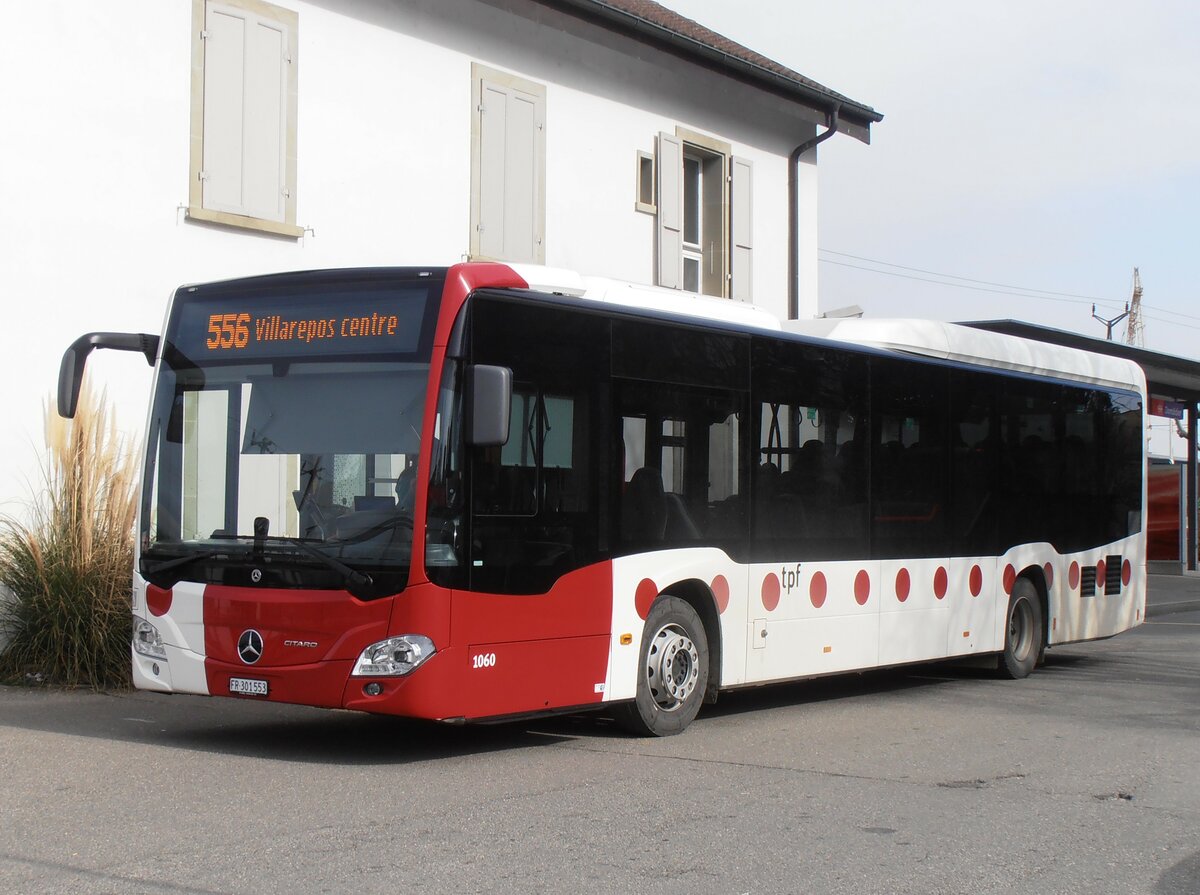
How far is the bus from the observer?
26.5 ft

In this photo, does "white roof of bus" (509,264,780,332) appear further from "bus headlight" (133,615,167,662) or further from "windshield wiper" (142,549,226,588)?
"bus headlight" (133,615,167,662)

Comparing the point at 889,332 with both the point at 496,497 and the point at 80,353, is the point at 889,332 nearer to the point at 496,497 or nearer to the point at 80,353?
the point at 496,497

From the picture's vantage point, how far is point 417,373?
8.14m

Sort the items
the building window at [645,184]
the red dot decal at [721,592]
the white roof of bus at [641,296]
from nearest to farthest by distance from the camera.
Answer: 1. the white roof of bus at [641,296]
2. the red dot decal at [721,592]
3. the building window at [645,184]

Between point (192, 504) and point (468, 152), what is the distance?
838 centimetres

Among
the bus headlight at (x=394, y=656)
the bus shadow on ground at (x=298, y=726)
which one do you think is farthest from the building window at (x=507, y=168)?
the bus headlight at (x=394, y=656)

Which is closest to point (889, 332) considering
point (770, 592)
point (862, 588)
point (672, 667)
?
point (862, 588)

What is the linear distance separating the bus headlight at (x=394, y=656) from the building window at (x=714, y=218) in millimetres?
11967

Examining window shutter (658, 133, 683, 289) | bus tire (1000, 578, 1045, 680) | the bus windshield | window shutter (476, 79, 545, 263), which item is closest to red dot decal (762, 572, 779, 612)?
the bus windshield

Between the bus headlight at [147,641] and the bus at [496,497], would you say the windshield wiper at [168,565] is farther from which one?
the bus headlight at [147,641]

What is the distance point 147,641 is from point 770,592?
4.14 meters

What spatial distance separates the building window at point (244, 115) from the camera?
13.8m

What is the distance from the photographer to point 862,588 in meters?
11.4

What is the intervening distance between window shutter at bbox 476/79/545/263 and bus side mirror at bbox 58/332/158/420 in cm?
740
